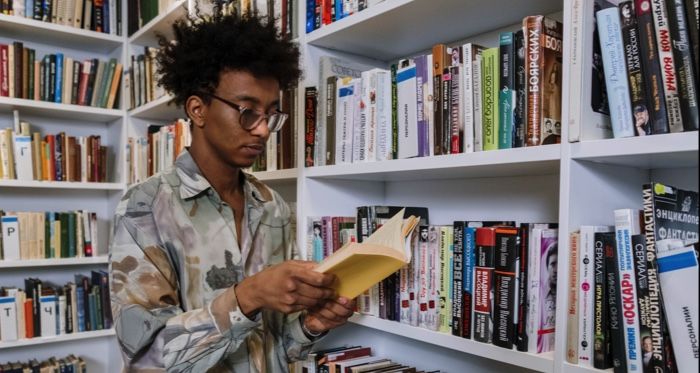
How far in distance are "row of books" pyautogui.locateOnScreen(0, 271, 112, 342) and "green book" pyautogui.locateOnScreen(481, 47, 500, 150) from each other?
2053mm

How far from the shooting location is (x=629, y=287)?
79cm

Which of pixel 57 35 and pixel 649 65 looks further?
pixel 57 35

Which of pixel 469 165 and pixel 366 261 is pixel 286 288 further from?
pixel 469 165

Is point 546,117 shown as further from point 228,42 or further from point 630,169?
point 228,42

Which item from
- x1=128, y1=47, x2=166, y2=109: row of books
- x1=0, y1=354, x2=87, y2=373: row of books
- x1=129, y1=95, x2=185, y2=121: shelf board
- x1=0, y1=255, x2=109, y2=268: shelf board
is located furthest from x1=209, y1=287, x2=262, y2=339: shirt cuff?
x1=0, y1=354, x2=87, y2=373: row of books

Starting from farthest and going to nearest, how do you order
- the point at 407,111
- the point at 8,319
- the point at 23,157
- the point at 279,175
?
the point at 23,157
the point at 8,319
the point at 279,175
the point at 407,111

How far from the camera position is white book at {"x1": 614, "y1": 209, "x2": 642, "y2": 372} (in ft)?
2.56

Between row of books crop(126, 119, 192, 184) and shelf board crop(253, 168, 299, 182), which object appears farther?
row of books crop(126, 119, 192, 184)

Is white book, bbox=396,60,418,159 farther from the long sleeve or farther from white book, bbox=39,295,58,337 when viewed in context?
white book, bbox=39,295,58,337

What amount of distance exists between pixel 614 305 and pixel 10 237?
2.34 metres

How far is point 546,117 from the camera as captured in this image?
36.8 inches

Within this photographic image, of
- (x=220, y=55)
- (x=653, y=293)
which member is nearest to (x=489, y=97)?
(x=653, y=293)

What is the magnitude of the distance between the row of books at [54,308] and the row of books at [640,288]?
221 centimetres

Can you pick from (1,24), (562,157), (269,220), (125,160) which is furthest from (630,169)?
(1,24)
